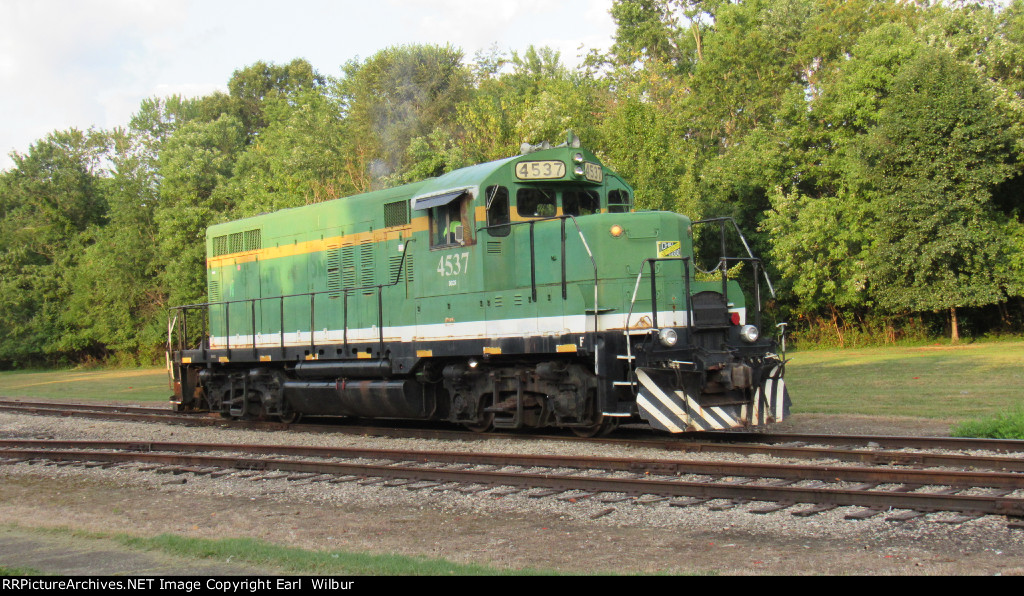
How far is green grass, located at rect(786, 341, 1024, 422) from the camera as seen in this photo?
1384 cm

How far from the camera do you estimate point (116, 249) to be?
45.3m

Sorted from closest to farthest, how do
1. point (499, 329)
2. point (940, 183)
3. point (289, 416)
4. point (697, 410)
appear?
point (697, 410)
point (499, 329)
point (289, 416)
point (940, 183)

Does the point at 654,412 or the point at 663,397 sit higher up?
the point at 663,397

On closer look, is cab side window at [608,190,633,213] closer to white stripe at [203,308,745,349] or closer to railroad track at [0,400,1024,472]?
white stripe at [203,308,745,349]

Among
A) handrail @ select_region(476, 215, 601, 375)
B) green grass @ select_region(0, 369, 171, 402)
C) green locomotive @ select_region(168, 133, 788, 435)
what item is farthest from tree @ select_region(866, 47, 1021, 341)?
green grass @ select_region(0, 369, 171, 402)

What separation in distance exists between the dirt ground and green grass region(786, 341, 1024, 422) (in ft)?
23.6

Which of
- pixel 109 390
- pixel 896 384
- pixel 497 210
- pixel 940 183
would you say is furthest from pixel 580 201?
pixel 940 183

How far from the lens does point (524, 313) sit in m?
10.5

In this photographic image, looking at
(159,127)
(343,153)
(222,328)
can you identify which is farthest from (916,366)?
(159,127)

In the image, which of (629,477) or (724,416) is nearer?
(629,477)

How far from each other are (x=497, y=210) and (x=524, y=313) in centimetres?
144

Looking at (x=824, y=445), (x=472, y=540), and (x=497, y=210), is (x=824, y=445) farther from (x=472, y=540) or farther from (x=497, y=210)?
(x=472, y=540)

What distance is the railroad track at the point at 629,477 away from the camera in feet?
21.1

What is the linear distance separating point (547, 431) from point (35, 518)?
6.71 m
